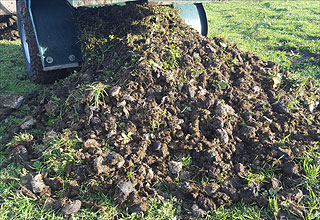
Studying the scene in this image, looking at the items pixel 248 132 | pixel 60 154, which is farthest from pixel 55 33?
pixel 248 132

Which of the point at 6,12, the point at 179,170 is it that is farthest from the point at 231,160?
the point at 6,12

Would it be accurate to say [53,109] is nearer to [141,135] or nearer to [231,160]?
[141,135]

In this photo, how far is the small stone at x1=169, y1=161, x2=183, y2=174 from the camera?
7.47ft

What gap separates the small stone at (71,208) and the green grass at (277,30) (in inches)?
125

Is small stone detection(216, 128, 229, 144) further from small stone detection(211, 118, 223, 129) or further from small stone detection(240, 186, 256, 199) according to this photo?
small stone detection(240, 186, 256, 199)

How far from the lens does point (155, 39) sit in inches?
121

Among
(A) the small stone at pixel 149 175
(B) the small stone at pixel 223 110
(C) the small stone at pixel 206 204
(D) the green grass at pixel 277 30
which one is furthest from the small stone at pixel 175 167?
(D) the green grass at pixel 277 30

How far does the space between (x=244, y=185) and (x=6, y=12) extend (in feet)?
19.2

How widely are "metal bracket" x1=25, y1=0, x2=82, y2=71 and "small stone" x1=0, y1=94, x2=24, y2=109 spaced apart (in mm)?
451

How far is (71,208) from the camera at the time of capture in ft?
6.54

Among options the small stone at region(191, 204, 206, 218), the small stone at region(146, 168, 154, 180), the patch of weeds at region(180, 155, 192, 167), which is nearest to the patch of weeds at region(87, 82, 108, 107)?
the small stone at region(146, 168, 154, 180)

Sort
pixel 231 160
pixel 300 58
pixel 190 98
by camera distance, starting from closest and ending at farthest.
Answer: pixel 231 160 → pixel 190 98 → pixel 300 58

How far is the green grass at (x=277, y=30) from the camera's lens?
4871 mm

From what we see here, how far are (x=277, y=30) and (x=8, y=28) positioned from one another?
5.99 m
